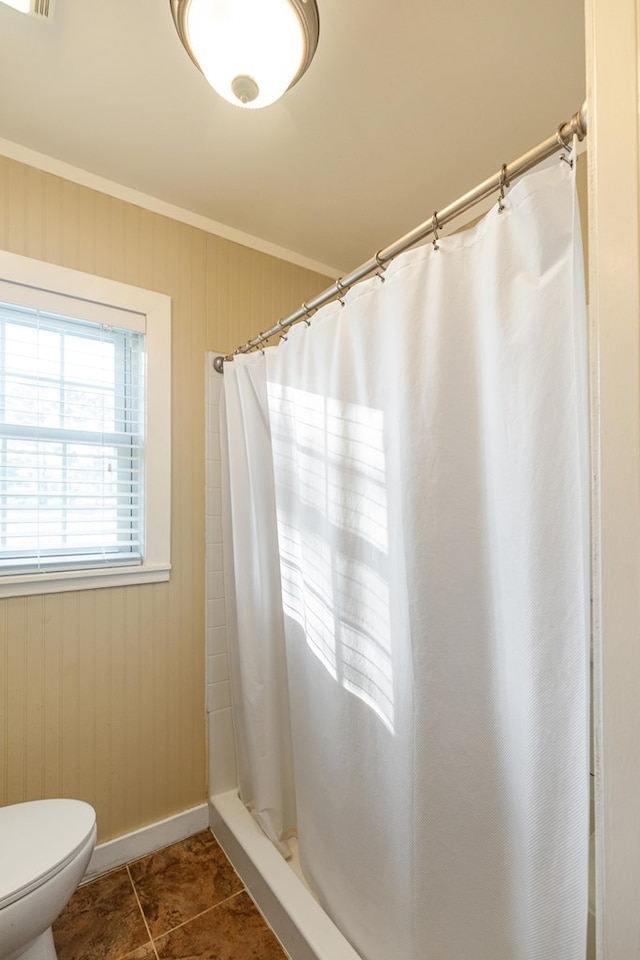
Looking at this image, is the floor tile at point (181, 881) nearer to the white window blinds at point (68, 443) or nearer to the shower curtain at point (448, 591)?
the shower curtain at point (448, 591)

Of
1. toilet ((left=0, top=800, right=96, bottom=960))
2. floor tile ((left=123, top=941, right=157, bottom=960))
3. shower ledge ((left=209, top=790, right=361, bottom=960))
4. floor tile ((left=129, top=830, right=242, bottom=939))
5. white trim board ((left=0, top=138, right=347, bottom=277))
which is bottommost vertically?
floor tile ((left=129, top=830, right=242, bottom=939))

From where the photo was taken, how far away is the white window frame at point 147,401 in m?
1.51

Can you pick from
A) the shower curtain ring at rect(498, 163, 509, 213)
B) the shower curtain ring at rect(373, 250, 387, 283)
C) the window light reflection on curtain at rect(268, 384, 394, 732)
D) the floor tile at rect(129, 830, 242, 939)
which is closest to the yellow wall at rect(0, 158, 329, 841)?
the floor tile at rect(129, 830, 242, 939)

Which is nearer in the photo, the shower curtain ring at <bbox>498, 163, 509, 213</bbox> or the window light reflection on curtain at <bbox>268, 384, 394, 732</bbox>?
the shower curtain ring at <bbox>498, 163, 509, 213</bbox>

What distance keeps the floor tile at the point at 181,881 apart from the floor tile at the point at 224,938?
0.04 m

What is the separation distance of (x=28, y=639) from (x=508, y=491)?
1544mm

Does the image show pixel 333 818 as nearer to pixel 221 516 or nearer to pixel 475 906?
pixel 475 906

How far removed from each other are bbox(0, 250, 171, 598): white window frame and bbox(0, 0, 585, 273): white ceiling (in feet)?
1.30

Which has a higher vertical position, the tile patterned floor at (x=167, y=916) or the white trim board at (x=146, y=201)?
the white trim board at (x=146, y=201)

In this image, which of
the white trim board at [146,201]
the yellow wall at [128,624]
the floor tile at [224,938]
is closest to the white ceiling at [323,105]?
the white trim board at [146,201]

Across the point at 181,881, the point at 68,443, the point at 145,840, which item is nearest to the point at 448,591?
the point at 68,443

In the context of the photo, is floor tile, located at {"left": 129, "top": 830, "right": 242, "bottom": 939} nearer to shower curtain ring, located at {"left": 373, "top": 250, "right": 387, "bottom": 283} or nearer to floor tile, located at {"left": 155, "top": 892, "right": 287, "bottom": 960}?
floor tile, located at {"left": 155, "top": 892, "right": 287, "bottom": 960}

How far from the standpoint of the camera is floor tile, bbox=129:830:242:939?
1407 millimetres

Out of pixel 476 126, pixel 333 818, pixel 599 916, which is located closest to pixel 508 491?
pixel 599 916
